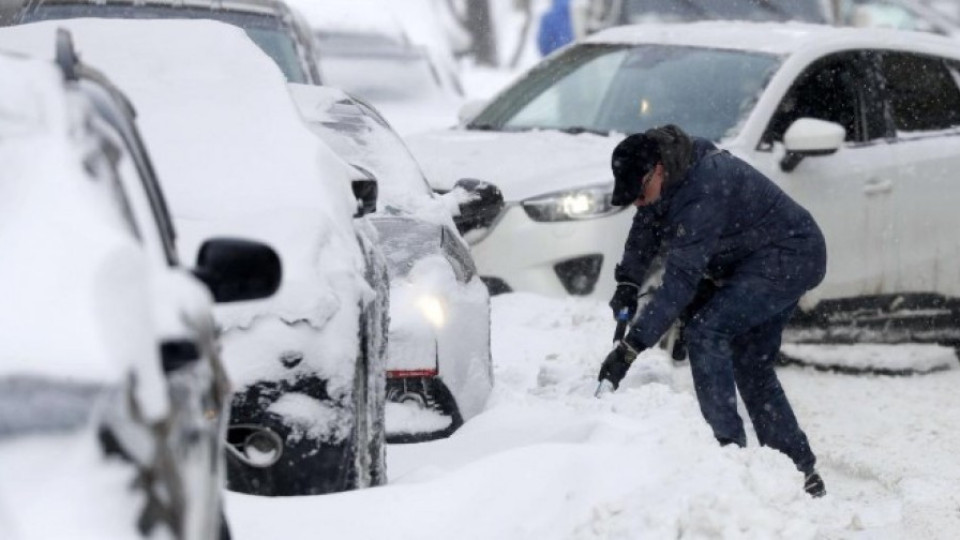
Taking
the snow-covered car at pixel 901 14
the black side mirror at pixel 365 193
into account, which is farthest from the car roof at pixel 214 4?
the snow-covered car at pixel 901 14

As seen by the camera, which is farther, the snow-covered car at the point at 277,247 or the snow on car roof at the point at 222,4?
the snow on car roof at the point at 222,4

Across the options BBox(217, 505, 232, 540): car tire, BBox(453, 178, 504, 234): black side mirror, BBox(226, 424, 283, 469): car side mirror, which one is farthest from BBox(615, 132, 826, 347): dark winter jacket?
BBox(217, 505, 232, 540): car tire

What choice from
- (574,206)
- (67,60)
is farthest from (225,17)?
(67,60)

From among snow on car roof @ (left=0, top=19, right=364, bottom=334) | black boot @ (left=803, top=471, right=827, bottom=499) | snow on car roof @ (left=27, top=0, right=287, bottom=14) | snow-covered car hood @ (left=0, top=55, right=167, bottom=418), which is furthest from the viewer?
snow on car roof @ (left=27, top=0, right=287, bottom=14)

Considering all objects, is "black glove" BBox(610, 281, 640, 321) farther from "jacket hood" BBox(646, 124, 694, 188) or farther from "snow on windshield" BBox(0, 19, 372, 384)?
"snow on windshield" BBox(0, 19, 372, 384)

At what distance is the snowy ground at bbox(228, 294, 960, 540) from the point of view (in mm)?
5000

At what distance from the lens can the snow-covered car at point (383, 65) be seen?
1521 cm

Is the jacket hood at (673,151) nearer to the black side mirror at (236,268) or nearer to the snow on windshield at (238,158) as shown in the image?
the snow on windshield at (238,158)

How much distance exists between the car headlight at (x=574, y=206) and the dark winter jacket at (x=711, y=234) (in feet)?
4.36

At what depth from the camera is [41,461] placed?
271cm

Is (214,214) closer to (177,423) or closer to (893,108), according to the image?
(177,423)

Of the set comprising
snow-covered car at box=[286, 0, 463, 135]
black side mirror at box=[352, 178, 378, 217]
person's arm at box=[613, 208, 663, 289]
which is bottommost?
snow-covered car at box=[286, 0, 463, 135]

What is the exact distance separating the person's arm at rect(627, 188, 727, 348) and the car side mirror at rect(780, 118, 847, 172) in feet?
7.85

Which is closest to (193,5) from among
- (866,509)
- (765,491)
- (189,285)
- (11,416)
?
(866,509)
